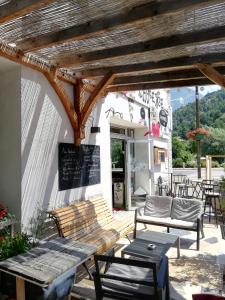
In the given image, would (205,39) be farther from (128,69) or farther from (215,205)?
(215,205)

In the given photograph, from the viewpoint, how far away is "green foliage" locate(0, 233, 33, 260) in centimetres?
314

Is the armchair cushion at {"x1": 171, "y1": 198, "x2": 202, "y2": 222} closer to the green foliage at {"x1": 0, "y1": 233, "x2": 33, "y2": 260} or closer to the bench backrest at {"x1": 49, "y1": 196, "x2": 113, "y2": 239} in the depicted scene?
the bench backrest at {"x1": 49, "y1": 196, "x2": 113, "y2": 239}

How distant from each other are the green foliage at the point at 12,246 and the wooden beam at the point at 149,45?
254 cm

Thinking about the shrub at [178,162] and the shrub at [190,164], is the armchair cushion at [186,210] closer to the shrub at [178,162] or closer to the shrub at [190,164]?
the shrub at [178,162]

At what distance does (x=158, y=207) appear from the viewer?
18.8 ft

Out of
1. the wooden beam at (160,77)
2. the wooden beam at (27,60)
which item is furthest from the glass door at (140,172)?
the wooden beam at (27,60)

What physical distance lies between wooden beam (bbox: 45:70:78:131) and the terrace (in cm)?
2

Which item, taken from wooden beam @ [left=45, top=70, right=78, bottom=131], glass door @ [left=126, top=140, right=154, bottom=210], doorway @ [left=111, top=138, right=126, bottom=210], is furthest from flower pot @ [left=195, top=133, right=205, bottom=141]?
wooden beam @ [left=45, top=70, right=78, bottom=131]

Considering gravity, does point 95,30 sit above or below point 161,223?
above

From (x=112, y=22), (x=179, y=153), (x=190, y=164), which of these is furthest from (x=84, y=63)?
(x=190, y=164)

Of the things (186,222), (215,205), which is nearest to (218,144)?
(215,205)

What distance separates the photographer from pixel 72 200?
4.93 metres

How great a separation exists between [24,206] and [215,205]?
4.99m

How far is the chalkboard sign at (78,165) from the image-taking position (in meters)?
4.68
